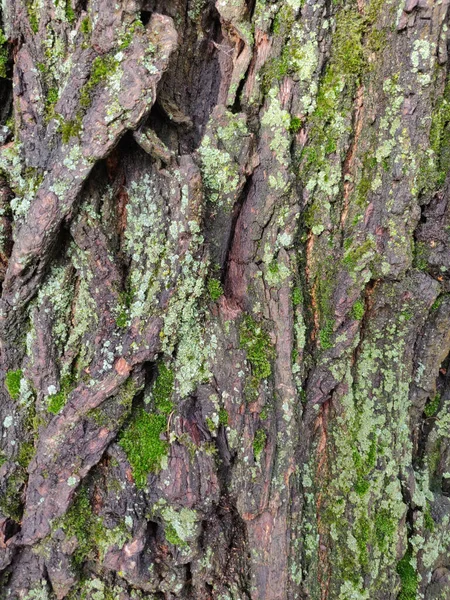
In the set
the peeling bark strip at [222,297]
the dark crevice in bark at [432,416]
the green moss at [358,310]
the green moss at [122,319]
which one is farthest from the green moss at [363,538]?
the green moss at [122,319]

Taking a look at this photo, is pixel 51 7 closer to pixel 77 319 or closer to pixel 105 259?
pixel 105 259

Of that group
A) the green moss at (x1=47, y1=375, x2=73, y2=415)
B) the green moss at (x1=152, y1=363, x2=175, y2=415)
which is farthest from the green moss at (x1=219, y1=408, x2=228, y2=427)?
the green moss at (x1=47, y1=375, x2=73, y2=415)

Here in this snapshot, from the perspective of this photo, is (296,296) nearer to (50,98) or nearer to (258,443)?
(258,443)

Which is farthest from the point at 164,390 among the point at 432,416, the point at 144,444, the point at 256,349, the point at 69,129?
the point at 432,416

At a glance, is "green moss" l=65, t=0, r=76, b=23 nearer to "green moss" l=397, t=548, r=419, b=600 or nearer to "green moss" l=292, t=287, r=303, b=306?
"green moss" l=292, t=287, r=303, b=306

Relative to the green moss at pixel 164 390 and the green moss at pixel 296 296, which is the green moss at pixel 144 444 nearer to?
the green moss at pixel 164 390
